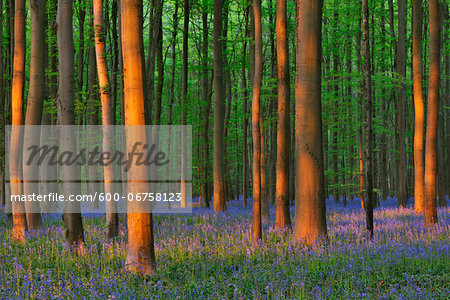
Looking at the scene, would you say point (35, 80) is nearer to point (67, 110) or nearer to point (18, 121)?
point (18, 121)

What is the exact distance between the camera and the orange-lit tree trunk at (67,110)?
27.8ft

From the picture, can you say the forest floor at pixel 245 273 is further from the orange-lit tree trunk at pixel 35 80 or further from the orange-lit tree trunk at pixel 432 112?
the orange-lit tree trunk at pixel 432 112

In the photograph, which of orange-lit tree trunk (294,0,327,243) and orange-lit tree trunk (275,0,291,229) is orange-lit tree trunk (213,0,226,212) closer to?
orange-lit tree trunk (275,0,291,229)

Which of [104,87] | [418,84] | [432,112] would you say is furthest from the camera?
[418,84]

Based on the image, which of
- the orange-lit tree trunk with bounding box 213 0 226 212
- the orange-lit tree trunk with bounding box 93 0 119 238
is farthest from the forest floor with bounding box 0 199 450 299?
the orange-lit tree trunk with bounding box 213 0 226 212

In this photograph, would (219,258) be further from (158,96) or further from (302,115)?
(158,96)

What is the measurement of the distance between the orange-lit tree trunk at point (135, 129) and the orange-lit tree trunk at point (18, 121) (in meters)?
5.35

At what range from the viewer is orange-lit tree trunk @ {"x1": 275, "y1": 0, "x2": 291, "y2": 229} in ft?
35.9

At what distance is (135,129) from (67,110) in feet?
9.74

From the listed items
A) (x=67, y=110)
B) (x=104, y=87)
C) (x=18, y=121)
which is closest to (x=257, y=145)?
(x=104, y=87)

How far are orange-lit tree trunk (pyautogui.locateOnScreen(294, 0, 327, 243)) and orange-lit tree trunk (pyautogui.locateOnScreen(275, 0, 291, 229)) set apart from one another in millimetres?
2151

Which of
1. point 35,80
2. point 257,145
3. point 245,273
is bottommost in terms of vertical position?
point 245,273

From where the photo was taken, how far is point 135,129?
246 inches

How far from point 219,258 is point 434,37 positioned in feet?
28.5
